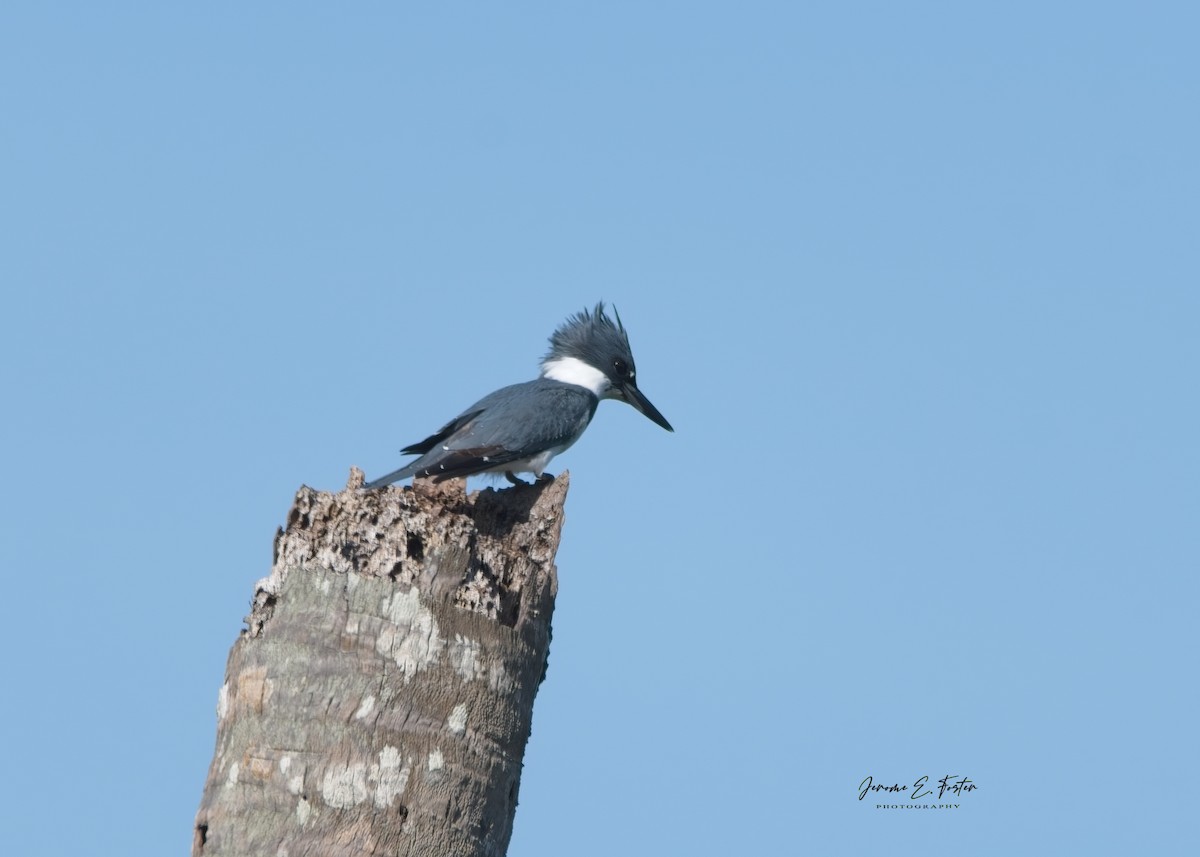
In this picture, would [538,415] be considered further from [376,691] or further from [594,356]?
[376,691]

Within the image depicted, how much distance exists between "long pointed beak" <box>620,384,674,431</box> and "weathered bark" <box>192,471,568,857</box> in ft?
17.3

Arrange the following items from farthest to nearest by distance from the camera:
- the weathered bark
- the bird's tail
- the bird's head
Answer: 1. the bird's head
2. the bird's tail
3. the weathered bark

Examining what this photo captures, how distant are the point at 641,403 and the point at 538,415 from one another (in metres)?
2.07

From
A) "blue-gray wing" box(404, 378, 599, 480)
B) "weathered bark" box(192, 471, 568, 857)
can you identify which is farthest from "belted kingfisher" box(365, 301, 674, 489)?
"weathered bark" box(192, 471, 568, 857)

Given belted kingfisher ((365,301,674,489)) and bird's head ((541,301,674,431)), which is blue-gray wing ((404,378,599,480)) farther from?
bird's head ((541,301,674,431))

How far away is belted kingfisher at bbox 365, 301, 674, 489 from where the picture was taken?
738cm

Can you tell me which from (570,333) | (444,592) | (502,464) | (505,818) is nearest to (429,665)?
(444,592)

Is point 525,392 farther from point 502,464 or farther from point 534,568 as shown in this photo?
point 534,568

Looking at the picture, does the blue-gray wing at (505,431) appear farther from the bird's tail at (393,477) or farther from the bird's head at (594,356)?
the bird's head at (594,356)

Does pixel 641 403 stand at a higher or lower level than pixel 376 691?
higher

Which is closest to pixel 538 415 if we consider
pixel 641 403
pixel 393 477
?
pixel 393 477

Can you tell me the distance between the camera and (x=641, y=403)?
9844mm

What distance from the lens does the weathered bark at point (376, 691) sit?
12.7 feet

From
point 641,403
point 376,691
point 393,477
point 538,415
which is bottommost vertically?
point 376,691
